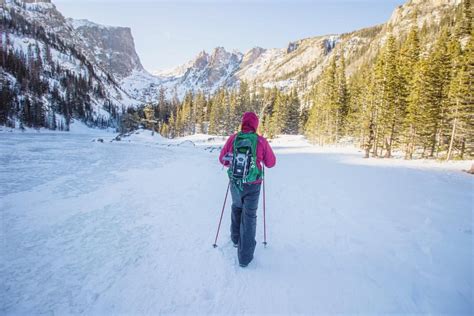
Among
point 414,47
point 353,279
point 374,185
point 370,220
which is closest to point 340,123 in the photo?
point 414,47

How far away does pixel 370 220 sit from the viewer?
5.49 meters

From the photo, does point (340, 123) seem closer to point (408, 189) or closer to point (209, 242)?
point (408, 189)

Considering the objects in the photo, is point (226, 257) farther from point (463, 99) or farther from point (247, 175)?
point (463, 99)

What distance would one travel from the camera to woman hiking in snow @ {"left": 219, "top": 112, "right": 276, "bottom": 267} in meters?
3.70

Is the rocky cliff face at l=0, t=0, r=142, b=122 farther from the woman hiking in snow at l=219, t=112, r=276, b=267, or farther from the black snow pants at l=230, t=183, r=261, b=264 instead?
the black snow pants at l=230, t=183, r=261, b=264

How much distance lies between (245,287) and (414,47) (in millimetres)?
29829

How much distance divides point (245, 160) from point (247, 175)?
24 centimetres

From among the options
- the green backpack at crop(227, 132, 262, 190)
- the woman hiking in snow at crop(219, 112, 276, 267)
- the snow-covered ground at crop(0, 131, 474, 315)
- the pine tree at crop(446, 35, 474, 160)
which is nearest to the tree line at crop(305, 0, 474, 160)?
the pine tree at crop(446, 35, 474, 160)

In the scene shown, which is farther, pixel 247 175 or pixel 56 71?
pixel 56 71

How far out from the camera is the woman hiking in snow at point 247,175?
3.70 metres

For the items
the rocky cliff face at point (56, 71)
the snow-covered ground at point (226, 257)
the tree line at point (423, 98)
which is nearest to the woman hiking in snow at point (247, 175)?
the snow-covered ground at point (226, 257)

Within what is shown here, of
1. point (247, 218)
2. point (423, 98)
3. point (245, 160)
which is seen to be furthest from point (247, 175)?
point (423, 98)

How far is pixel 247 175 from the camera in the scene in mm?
3701

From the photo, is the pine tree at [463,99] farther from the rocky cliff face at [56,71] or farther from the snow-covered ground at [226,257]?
the rocky cliff face at [56,71]
